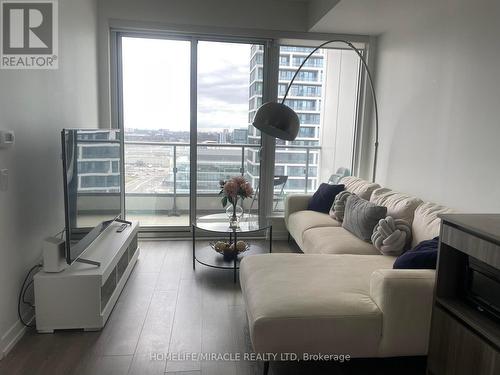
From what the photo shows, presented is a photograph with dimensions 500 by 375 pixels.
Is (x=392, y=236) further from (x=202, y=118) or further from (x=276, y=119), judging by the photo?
(x=202, y=118)

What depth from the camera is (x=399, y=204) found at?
2.92m

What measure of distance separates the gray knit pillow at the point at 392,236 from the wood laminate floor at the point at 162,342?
0.76 meters

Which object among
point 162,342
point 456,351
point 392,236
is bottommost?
point 162,342

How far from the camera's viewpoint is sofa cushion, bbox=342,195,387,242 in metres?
2.91

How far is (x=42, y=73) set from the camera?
99.9 inches

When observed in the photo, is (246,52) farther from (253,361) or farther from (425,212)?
(253,361)

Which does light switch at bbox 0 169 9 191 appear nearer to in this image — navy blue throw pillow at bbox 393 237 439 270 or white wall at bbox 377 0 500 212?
navy blue throw pillow at bbox 393 237 439 270

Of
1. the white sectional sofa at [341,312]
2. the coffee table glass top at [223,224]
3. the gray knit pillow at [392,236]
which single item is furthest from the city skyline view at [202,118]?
the white sectional sofa at [341,312]

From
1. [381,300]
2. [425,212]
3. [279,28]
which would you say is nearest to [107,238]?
[381,300]

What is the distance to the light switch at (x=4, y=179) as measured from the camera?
Result: 2.04 metres

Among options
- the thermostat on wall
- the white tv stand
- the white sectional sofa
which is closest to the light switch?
the thermostat on wall

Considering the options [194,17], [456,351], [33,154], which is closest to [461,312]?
[456,351]

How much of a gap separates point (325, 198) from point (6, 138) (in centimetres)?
283

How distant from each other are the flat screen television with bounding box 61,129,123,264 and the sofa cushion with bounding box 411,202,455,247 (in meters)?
2.28
